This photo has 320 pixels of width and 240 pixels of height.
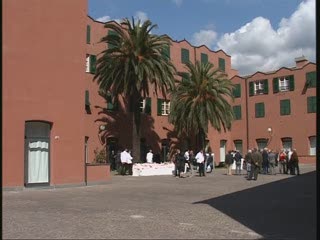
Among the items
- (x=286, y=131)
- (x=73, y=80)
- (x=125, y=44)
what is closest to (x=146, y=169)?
(x=125, y=44)

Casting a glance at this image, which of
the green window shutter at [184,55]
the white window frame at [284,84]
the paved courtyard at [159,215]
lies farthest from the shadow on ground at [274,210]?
the white window frame at [284,84]

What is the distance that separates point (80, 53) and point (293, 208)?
39.6 ft

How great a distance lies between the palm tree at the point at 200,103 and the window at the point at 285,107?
10.2 metres

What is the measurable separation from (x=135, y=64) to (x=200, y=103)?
864 cm


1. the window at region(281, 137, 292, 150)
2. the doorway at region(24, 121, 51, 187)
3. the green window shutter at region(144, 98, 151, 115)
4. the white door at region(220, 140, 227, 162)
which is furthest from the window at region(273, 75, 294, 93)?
the doorway at region(24, 121, 51, 187)

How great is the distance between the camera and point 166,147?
4628 cm

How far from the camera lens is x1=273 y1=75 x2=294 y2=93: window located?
50.7 metres

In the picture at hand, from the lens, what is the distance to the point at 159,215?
1204cm

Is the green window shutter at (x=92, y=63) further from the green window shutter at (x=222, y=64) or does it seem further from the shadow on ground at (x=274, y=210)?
the shadow on ground at (x=274, y=210)

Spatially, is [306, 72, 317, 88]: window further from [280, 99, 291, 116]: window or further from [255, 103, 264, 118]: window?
[255, 103, 264, 118]: window

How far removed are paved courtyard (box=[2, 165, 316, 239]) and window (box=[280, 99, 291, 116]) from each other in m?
33.2

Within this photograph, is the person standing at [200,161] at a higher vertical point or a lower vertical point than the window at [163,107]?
lower

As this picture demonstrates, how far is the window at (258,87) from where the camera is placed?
52656mm

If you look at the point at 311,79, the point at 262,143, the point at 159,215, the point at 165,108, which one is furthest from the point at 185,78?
the point at 159,215
